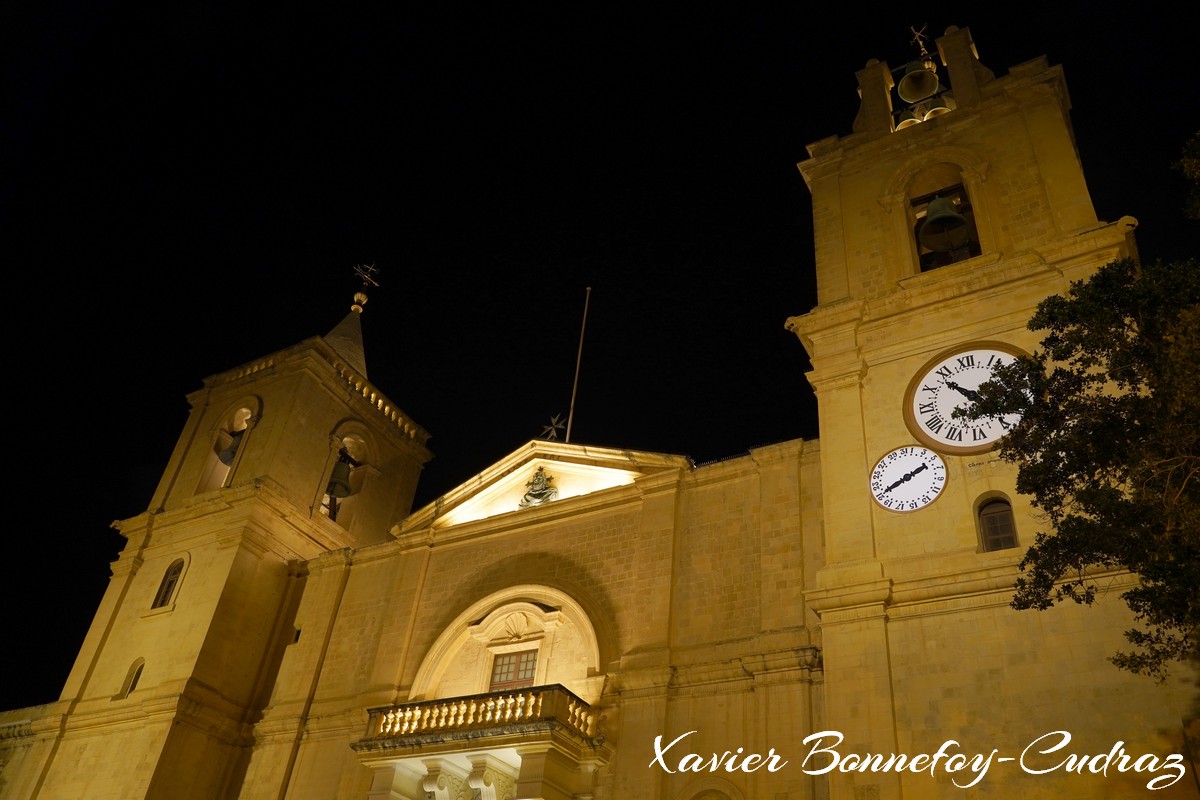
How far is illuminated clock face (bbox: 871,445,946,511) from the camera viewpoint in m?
14.4

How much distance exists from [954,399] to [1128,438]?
17.3 feet

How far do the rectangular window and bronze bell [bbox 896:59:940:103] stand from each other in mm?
14094

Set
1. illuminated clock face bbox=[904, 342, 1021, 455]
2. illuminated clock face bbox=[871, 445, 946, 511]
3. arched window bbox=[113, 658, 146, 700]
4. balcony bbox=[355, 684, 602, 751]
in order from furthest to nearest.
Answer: arched window bbox=[113, 658, 146, 700]
balcony bbox=[355, 684, 602, 751]
illuminated clock face bbox=[904, 342, 1021, 455]
illuminated clock face bbox=[871, 445, 946, 511]

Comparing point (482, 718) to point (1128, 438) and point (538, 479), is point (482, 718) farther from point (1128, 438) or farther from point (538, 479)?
point (1128, 438)

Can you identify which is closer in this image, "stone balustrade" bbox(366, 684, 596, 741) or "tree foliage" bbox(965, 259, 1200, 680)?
"tree foliage" bbox(965, 259, 1200, 680)

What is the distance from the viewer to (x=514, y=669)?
19.8 metres

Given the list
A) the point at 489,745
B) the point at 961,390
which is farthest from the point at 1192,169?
the point at 489,745

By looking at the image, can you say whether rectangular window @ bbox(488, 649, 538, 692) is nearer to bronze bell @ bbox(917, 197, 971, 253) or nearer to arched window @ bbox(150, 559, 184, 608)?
arched window @ bbox(150, 559, 184, 608)

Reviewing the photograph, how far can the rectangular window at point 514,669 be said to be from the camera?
1950 cm

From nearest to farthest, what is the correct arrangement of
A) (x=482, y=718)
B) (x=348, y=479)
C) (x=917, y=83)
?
1. (x=482, y=718)
2. (x=917, y=83)
3. (x=348, y=479)

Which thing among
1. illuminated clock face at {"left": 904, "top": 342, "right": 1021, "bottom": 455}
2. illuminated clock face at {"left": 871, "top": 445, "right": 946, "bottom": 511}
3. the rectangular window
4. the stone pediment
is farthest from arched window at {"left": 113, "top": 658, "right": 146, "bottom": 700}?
illuminated clock face at {"left": 904, "top": 342, "right": 1021, "bottom": 455}

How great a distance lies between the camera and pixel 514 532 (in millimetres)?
21828

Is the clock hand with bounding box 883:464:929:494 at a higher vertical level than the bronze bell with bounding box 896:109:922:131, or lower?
lower

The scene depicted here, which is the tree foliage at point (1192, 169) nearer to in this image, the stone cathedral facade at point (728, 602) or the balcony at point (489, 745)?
the stone cathedral facade at point (728, 602)
